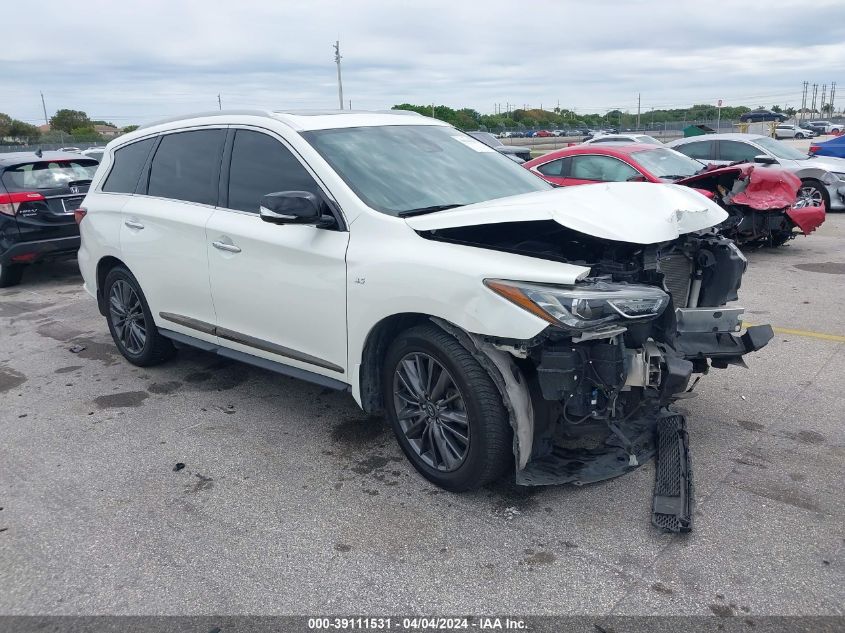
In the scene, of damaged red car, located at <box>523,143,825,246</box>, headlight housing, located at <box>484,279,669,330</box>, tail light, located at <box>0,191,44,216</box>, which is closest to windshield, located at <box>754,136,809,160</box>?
damaged red car, located at <box>523,143,825,246</box>

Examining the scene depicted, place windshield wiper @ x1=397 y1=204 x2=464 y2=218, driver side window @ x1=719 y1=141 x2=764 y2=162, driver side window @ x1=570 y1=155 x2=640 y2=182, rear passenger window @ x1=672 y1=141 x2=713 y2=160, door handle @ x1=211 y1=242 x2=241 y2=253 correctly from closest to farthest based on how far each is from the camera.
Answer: windshield wiper @ x1=397 y1=204 x2=464 y2=218 < door handle @ x1=211 y1=242 x2=241 y2=253 < driver side window @ x1=570 y1=155 x2=640 y2=182 < driver side window @ x1=719 y1=141 x2=764 y2=162 < rear passenger window @ x1=672 y1=141 x2=713 y2=160

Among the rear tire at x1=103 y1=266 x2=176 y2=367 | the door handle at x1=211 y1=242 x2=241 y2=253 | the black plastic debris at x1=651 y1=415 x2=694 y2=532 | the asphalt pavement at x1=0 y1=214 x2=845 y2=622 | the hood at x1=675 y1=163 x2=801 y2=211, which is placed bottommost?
the asphalt pavement at x1=0 y1=214 x2=845 y2=622

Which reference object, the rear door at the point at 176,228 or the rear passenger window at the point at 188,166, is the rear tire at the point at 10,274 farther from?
the rear passenger window at the point at 188,166

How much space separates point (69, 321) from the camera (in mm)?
7652

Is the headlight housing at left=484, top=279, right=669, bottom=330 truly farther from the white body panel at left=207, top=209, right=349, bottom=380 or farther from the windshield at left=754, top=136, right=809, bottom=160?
the windshield at left=754, top=136, right=809, bottom=160

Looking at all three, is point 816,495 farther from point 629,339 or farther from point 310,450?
point 310,450

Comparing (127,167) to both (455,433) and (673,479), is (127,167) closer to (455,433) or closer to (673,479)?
(455,433)

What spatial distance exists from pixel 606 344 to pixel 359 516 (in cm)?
147

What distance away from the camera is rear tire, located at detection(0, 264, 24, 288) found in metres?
9.38

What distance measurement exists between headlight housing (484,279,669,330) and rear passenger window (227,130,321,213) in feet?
4.82

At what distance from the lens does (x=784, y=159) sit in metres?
12.5

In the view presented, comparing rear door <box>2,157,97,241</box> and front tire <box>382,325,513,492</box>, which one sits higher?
rear door <box>2,157,97,241</box>

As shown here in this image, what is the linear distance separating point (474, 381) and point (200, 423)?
2.26m

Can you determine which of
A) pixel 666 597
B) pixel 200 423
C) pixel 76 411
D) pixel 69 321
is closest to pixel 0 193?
pixel 69 321
